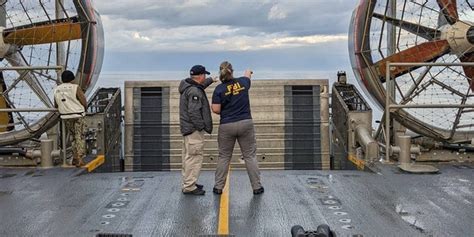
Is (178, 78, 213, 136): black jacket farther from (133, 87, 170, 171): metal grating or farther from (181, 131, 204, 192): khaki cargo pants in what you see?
(133, 87, 170, 171): metal grating

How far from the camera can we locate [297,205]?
22.8 ft

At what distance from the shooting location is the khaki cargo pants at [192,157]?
730 cm

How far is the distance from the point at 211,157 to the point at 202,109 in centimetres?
557

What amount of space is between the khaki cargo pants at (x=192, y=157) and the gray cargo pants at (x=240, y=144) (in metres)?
0.24

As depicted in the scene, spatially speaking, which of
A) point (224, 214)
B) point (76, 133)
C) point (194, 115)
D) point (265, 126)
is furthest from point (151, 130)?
point (224, 214)

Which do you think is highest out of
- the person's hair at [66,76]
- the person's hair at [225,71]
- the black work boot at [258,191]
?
the person's hair at [66,76]

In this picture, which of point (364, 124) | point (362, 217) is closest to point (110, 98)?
point (364, 124)

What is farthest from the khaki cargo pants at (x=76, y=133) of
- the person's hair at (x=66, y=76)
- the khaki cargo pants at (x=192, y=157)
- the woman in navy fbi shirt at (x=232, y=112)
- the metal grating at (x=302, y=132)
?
the metal grating at (x=302, y=132)

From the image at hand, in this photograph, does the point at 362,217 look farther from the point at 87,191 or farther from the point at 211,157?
the point at 211,157

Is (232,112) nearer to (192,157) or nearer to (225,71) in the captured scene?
(225,71)

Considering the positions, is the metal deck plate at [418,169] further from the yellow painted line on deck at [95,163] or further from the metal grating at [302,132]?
the yellow painted line on deck at [95,163]

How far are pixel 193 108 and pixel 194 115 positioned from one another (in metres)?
0.08

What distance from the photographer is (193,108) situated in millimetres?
7176

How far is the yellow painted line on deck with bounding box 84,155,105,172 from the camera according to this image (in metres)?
9.91
